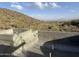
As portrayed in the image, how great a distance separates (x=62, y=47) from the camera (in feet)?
11.1

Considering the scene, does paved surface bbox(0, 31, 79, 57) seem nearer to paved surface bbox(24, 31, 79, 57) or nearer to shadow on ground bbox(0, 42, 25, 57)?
paved surface bbox(24, 31, 79, 57)

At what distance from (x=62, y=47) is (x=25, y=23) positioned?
0.51 metres

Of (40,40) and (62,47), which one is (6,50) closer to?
(40,40)

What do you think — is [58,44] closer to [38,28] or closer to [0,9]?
[38,28]

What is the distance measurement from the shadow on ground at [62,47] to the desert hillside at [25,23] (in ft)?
0.42

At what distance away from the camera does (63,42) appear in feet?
11.1

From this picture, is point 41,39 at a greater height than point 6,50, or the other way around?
point 41,39

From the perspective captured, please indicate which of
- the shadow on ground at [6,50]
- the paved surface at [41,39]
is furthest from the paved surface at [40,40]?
the shadow on ground at [6,50]

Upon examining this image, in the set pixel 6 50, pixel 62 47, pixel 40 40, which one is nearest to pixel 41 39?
pixel 40 40

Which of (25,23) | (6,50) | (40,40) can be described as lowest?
(6,50)

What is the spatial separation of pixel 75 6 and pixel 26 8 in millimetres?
555

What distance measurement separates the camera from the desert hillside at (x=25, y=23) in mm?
3359

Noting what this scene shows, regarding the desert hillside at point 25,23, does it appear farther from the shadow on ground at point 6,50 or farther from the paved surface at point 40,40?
the shadow on ground at point 6,50

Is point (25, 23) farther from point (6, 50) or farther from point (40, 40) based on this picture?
point (6, 50)
